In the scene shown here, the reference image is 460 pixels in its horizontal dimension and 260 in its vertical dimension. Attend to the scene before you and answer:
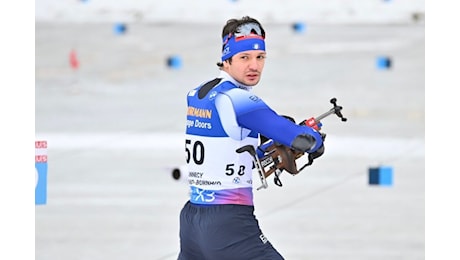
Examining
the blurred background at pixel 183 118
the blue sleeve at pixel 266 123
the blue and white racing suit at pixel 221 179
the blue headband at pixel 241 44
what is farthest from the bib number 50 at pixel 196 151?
the blurred background at pixel 183 118

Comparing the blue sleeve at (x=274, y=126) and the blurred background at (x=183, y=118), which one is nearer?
the blue sleeve at (x=274, y=126)

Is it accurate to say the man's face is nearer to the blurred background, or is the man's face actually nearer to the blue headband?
the blue headband

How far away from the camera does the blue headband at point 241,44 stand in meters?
5.97

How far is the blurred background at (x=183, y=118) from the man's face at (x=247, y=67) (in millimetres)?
981

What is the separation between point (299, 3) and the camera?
3094cm

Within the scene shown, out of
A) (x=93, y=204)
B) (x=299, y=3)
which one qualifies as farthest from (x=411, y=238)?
(x=299, y=3)

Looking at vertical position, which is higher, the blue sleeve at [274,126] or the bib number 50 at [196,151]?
the blue sleeve at [274,126]

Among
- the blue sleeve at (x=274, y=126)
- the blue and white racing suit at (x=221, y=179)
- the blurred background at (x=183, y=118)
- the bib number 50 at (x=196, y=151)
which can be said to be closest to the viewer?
the blue sleeve at (x=274, y=126)

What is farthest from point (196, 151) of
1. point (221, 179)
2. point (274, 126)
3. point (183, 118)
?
point (183, 118)

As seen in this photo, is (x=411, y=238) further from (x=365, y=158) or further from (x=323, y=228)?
(x=365, y=158)

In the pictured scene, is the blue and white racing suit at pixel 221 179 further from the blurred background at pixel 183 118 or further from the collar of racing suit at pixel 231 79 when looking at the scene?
the blurred background at pixel 183 118

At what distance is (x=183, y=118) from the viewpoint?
1664cm

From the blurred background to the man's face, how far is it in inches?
38.6
